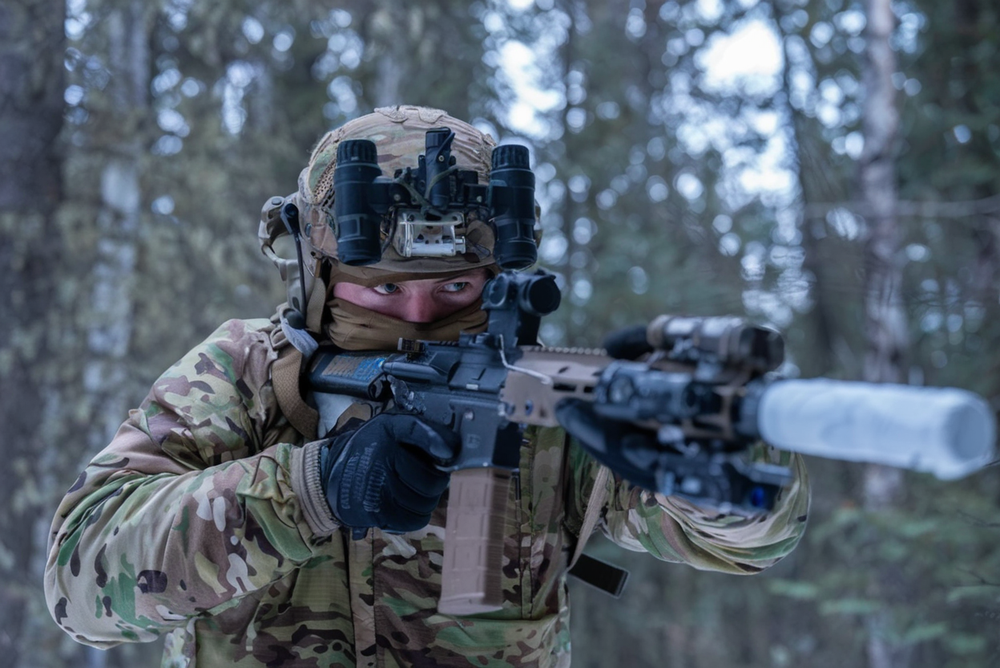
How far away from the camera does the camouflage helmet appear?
265 cm

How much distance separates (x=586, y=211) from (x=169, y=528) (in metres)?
7.33

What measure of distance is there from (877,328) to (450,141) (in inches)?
240

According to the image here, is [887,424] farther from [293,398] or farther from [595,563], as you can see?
[293,398]

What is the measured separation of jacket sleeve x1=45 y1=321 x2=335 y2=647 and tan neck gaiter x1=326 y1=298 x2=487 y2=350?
0.45 metres

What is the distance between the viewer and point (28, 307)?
22.1ft

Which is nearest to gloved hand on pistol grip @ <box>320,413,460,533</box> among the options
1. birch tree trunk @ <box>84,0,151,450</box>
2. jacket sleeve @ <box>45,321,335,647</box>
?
jacket sleeve @ <box>45,321,335,647</box>

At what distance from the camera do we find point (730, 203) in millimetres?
10398

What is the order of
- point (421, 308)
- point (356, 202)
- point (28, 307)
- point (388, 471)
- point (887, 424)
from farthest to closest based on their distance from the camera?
point (28, 307) → point (421, 308) → point (356, 202) → point (388, 471) → point (887, 424)

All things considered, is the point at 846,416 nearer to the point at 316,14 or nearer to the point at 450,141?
the point at 450,141

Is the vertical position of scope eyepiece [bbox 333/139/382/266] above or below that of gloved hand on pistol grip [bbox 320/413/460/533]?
above

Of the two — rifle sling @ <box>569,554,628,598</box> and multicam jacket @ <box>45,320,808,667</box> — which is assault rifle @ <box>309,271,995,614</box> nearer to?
multicam jacket @ <box>45,320,808,667</box>

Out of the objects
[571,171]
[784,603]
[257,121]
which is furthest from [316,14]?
[784,603]

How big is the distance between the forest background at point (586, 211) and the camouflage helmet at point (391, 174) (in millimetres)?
2543

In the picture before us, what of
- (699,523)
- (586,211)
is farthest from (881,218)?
(699,523)
